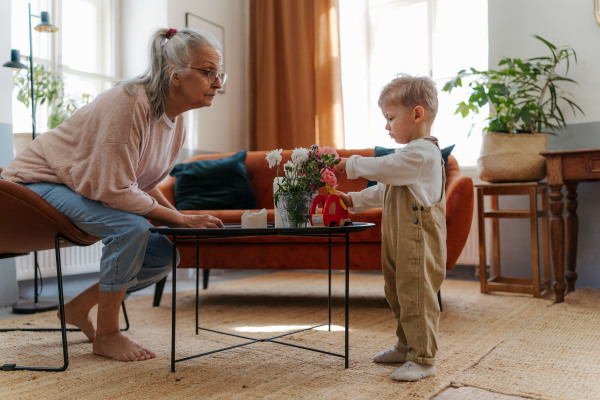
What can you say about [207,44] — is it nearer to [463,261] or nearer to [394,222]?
[394,222]

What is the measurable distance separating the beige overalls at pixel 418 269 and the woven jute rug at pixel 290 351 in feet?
0.35

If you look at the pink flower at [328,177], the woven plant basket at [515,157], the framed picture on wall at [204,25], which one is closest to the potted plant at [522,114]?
the woven plant basket at [515,157]

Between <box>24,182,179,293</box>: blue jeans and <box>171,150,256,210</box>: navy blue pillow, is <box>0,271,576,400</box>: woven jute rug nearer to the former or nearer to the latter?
<box>24,182,179,293</box>: blue jeans

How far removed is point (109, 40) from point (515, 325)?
3238mm

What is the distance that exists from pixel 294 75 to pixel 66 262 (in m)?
2.04

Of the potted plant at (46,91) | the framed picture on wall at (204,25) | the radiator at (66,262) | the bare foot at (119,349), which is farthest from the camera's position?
the framed picture on wall at (204,25)

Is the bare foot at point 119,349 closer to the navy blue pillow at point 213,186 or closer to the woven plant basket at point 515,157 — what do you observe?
the navy blue pillow at point 213,186

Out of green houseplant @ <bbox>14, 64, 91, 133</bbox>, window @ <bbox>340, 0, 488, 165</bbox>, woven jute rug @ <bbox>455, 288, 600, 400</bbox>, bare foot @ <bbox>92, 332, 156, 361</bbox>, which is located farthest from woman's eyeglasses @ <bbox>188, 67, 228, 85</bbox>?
window @ <bbox>340, 0, 488, 165</bbox>

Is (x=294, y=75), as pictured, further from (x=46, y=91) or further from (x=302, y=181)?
(x=302, y=181)

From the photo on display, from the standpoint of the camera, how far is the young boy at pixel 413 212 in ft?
4.72

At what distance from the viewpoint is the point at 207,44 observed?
1.69 meters

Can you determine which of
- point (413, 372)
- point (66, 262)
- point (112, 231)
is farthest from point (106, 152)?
point (66, 262)

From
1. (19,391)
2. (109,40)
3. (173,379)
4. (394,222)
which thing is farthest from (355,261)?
(109,40)

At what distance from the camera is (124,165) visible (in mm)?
1566
